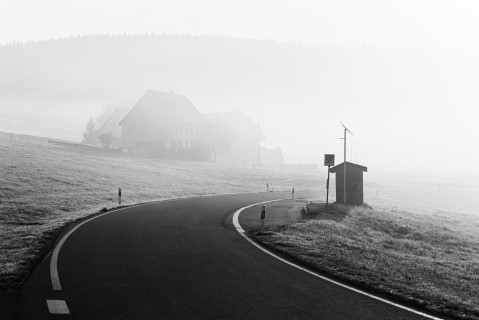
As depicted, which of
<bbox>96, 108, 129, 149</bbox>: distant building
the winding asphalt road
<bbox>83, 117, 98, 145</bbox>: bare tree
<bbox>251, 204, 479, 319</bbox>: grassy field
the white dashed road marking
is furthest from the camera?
<bbox>96, 108, 129, 149</bbox>: distant building

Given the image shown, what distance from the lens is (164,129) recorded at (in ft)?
264

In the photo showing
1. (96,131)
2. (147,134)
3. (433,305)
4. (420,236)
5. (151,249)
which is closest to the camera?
(433,305)

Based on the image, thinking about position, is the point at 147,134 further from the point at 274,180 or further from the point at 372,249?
the point at 372,249

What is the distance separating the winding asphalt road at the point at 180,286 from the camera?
25.3ft

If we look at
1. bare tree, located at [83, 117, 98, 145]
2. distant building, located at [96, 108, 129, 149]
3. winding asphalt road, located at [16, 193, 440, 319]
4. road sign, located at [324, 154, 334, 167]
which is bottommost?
winding asphalt road, located at [16, 193, 440, 319]

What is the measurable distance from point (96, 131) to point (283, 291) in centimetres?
9223

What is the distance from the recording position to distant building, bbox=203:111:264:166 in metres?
89.1

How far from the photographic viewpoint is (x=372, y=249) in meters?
16.5

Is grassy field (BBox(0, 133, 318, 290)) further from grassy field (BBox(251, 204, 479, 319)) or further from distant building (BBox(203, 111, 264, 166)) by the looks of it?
distant building (BBox(203, 111, 264, 166))

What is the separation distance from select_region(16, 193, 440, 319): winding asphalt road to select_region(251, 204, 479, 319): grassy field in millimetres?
1089

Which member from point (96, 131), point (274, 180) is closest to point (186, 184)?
point (274, 180)

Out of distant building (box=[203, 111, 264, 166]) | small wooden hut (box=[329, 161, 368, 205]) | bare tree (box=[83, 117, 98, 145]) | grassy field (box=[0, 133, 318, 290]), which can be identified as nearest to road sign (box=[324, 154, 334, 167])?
small wooden hut (box=[329, 161, 368, 205])

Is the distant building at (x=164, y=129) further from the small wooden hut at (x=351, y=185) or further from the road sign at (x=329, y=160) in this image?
the road sign at (x=329, y=160)

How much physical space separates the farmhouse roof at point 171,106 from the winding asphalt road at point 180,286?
67.6 meters
